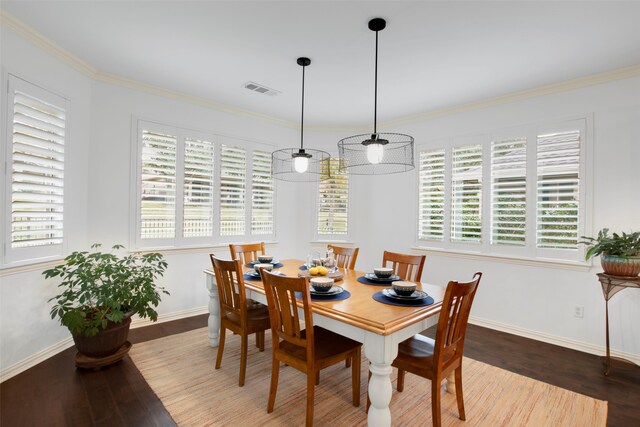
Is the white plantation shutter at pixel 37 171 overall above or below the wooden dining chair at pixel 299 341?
above

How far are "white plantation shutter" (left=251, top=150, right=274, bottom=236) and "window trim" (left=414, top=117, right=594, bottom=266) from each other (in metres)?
2.33

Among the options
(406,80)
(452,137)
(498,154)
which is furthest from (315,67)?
(498,154)

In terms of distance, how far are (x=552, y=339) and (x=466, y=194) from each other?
1.88 m

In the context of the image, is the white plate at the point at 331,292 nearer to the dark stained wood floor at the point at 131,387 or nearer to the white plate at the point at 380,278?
the white plate at the point at 380,278

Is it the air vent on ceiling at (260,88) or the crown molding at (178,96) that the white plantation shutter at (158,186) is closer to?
the crown molding at (178,96)

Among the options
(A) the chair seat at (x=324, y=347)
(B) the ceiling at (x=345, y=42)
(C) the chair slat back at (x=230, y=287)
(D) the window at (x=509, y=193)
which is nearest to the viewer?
(A) the chair seat at (x=324, y=347)

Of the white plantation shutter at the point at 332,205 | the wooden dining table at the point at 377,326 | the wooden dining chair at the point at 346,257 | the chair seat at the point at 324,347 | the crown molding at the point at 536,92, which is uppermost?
the crown molding at the point at 536,92

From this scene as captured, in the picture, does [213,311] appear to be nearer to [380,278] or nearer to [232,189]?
[380,278]

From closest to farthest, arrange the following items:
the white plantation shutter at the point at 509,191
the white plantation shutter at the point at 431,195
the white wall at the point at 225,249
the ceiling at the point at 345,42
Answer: the ceiling at the point at 345,42 < the white wall at the point at 225,249 < the white plantation shutter at the point at 509,191 < the white plantation shutter at the point at 431,195

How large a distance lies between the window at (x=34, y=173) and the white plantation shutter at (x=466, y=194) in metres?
4.46

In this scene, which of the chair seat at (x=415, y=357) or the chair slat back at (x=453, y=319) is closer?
the chair slat back at (x=453, y=319)

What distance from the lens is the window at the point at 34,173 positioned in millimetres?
2531

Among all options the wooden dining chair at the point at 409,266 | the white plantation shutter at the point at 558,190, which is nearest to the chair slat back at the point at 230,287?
the wooden dining chair at the point at 409,266

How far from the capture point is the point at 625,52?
2754 mm
